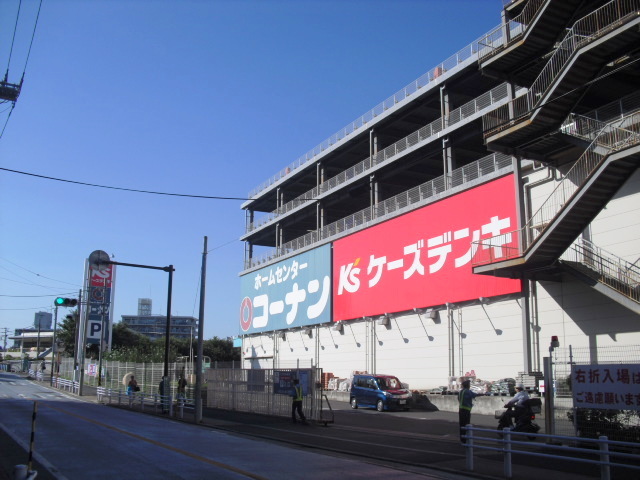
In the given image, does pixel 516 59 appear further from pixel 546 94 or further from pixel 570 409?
pixel 570 409

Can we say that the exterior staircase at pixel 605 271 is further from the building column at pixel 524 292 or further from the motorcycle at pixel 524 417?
the motorcycle at pixel 524 417

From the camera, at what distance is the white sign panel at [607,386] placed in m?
11.9

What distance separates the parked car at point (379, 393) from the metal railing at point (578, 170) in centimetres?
738

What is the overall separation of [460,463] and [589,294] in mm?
14658

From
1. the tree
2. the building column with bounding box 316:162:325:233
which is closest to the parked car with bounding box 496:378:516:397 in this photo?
the building column with bounding box 316:162:325:233

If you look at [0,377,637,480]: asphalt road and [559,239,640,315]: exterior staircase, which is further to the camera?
[559,239,640,315]: exterior staircase

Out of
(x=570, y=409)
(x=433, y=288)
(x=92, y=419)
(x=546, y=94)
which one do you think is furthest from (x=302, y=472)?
(x=433, y=288)

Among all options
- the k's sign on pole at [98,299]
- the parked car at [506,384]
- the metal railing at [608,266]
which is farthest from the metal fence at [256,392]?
the k's sign on pole at [98,299]

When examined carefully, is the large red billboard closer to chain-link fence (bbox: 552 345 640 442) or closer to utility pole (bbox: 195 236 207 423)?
chain-link fence (bbox: 552 345 640 442)

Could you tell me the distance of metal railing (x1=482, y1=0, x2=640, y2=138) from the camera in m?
19.7

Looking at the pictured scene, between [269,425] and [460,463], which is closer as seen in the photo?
[460,463]

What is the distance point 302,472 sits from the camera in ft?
35.6

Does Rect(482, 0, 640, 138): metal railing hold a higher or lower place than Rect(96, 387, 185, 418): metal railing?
higher

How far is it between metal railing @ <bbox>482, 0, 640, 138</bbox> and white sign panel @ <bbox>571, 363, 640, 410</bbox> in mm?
11877
